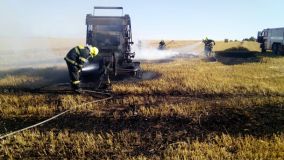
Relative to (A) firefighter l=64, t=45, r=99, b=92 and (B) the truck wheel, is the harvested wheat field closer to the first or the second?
(A) firefighter l=64, t=45, r=99, b=92

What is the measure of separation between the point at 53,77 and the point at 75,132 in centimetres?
846

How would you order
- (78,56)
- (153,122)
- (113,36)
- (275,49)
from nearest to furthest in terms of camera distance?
(153,122) < (78,56) < (113,36) < (275,49)

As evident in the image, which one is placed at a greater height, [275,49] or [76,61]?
[275,49]

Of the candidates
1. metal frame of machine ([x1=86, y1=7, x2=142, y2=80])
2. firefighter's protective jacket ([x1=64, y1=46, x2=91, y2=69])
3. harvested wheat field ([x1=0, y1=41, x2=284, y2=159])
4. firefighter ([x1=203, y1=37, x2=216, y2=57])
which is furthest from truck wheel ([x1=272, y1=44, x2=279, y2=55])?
firefighter's protective jacket ([x1=64, y1=46, x2=91, y2=69])

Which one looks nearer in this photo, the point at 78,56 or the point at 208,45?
the point at 78,56

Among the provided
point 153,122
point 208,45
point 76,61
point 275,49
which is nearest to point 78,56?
point 76,61

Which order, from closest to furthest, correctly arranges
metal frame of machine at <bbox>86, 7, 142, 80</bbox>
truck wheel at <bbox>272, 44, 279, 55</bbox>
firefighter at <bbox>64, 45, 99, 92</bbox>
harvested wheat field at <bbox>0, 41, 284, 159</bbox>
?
harvested wheat field at <bbox>0, 41, 284, 159</bbox>
firefighter at <bbox>64, 45, 99, 92</bbox>
metal frame of machine at <bbox>86, 7, 142, 80</bbox>
truck wheel at <bbox>272, 44, 279, 55</bbox>

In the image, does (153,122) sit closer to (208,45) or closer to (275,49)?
(208,45)

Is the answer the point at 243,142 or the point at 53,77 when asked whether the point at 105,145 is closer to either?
the point at 243,142

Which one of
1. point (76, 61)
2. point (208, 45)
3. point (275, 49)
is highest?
point (208, 45)

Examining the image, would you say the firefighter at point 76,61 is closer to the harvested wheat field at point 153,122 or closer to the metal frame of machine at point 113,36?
the harvested wheat field at point 153,122

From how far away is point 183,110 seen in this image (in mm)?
9164

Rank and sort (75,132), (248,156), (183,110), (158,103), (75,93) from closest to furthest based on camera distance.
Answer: (248,156) < (75,132) < (183,110) < (158,103) < (75,93)

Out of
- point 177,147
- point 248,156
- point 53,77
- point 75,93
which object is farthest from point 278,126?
point 53,77
